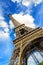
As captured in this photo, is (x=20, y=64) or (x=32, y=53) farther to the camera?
(x=32, y=53)

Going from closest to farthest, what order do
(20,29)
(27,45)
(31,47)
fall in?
(27,45)
(31,47)
(20,29)

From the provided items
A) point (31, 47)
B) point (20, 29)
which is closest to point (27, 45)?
point (31, 47)

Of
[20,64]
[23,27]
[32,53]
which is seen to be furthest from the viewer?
[23,27]

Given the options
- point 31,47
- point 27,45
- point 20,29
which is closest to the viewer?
point 27,45

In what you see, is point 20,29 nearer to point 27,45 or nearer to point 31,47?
point 31,47

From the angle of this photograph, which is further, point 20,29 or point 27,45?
point 20,29

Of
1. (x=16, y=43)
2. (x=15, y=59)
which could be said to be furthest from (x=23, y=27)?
(x=15, y=59)

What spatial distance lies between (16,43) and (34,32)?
8.44ft

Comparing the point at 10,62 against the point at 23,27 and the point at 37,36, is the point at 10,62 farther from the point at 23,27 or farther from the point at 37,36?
the point at 23,27

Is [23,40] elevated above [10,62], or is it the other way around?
[23,40]

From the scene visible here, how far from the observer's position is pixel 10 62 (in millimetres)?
24016

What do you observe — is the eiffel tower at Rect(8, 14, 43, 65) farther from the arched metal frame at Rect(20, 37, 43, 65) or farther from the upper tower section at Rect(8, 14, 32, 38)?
the upper tower section at Rect(8, 14, 32, 38)

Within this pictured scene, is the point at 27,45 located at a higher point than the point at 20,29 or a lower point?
lower

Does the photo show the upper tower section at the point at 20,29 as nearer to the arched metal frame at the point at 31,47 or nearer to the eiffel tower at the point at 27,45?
the eiffel tower at the point at 27,45
